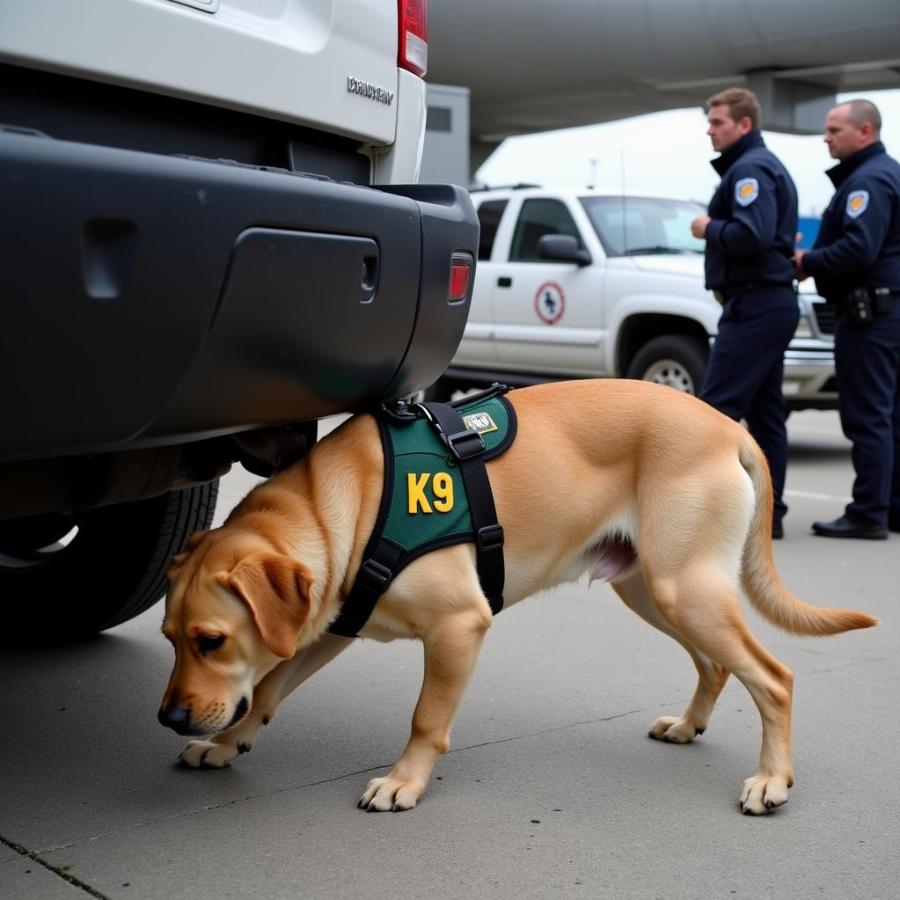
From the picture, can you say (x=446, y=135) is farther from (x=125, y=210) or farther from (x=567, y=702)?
(x=125, y=210)

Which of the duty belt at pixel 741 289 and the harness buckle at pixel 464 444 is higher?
the duty belt at pixel 741 289

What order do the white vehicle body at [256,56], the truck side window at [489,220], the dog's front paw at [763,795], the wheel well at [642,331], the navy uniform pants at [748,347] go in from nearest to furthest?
1. the white vehicle body at [256,56]
2. the dog's front paw at [763,795]
3. the navy uniform pants at [748,347]
4. the wheel well at [642,331]
5. the truck side window at [489,220]

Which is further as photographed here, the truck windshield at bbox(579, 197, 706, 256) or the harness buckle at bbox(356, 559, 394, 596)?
the truck windshield at bbox(579, 197, 706, 256)

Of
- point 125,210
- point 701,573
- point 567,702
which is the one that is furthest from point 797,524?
point 125,210

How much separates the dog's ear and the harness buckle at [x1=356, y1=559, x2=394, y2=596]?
0.15 m

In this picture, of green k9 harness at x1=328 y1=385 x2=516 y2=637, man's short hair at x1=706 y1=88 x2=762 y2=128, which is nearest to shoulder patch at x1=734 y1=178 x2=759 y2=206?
man's short hair at x1=706 y1=88 x2=762 y2=128

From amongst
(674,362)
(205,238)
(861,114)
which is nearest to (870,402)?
(861,114)

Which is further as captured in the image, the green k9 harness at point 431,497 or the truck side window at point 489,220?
the truck side window at point 489,220

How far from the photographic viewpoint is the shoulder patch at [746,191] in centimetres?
562

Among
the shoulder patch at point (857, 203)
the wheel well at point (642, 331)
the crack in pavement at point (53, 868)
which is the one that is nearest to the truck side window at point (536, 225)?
the wheel well at point (642, 331)

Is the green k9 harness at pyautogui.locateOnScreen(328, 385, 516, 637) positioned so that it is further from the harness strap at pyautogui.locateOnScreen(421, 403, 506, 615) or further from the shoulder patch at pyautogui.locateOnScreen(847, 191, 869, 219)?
the shoulder patch at pyautogui.locateOnScreen(847, 191, 869, 219)

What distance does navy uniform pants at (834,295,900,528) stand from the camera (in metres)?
5.93

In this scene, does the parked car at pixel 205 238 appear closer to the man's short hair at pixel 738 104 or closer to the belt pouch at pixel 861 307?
the man's short hair at pixel 738 104

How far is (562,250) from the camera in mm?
9438
